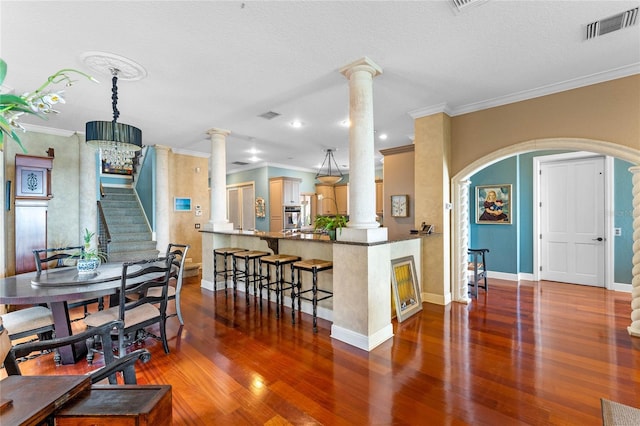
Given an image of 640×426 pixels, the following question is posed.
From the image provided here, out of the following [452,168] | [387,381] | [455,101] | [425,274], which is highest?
[455,101]

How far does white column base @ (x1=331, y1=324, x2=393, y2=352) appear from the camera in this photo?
9.87 feet

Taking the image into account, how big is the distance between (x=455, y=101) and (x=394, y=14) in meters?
2.29

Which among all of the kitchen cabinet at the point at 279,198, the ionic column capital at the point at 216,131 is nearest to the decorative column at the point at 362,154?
the ionic column capital at the point at 216,131

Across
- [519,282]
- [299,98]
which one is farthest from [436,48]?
[519,282]

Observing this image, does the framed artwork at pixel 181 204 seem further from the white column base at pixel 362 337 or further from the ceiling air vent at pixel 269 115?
the white column base at pixel 362 337

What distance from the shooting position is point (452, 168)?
14.8 ft

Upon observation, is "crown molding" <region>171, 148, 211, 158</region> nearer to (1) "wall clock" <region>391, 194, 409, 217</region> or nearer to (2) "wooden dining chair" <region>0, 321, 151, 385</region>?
(1) "wall clock" <region>391, 194, 409, 217</region>

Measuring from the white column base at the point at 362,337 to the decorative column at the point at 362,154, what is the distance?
3.34 ft

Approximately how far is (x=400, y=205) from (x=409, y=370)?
3415 millimetres

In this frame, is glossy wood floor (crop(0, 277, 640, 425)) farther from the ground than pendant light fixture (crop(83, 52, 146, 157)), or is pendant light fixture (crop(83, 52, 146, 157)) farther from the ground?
pendant light fixture (crop(83, 52, 146, 157))

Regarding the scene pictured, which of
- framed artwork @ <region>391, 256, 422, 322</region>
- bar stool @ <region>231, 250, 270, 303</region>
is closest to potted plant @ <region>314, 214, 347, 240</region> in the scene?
framed artwork @ <region>391, 256, 422, 322</region>

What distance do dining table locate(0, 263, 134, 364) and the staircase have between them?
10.6 ft

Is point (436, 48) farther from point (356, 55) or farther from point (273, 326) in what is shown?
point (273, 326)

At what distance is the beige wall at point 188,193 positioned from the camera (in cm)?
702
